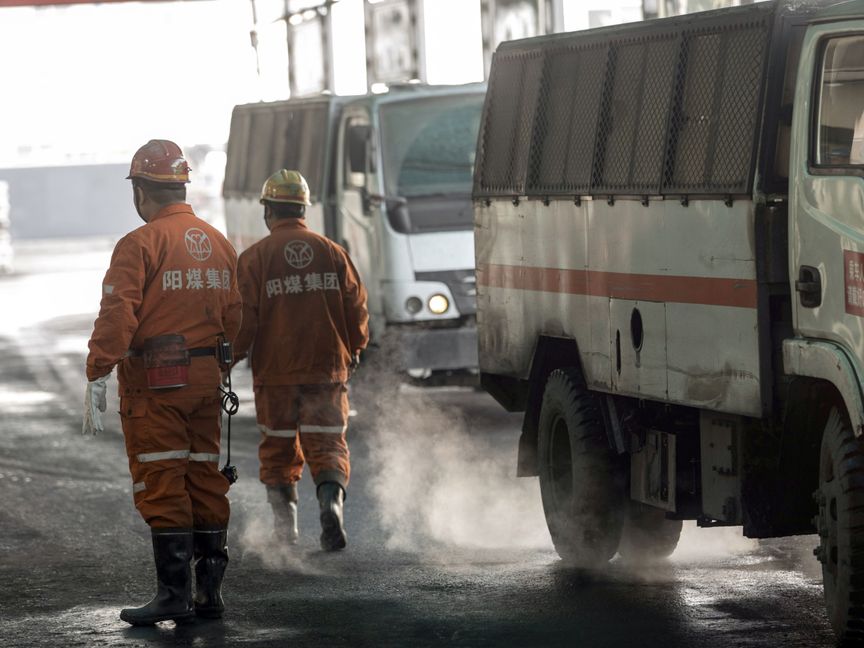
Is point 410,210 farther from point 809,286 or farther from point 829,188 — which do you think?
point 829,188

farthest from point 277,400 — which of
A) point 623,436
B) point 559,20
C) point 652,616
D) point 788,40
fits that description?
point 559,20

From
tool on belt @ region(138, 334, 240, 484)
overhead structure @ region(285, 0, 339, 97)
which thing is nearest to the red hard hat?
tool on belt @ region(138, 334, 240, 484)

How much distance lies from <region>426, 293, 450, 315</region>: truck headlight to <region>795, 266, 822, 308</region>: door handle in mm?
8918

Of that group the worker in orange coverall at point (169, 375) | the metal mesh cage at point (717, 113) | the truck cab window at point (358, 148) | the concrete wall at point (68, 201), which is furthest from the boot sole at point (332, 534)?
the concrete wall at point (68, 201)

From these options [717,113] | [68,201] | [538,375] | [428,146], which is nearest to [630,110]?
[717,113]

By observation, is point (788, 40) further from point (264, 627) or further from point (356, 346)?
point (356, 346)

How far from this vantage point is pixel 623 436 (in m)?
8.88

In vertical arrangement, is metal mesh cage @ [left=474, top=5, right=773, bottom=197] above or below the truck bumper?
above

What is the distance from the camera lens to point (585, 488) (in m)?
9.00

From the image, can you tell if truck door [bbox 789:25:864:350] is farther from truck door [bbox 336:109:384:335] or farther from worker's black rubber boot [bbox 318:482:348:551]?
truck door [bbox 336:109:384:335]

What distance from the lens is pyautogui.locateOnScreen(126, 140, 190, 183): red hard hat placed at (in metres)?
8.30

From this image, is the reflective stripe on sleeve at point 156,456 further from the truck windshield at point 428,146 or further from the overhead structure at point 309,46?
the overhead structure at point 309,46

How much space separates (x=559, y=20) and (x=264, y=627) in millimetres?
19181

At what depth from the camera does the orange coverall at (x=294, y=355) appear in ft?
33.3
